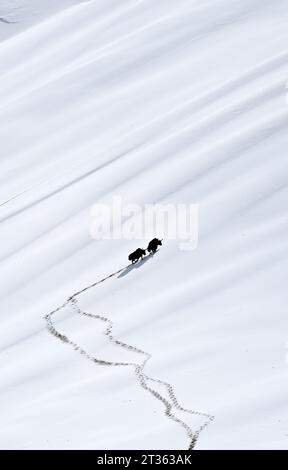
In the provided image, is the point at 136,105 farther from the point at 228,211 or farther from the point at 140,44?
the point at 228,211

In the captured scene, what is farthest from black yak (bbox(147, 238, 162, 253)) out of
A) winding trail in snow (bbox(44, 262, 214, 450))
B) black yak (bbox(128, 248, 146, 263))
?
winding trail in snow (bbox(44, 262, 214, 450))

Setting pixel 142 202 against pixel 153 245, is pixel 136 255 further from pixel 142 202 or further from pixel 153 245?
pixel 142 202

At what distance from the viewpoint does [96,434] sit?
1320 centimetres

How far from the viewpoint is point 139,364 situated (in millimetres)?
15109

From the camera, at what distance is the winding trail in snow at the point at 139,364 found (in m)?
12.9

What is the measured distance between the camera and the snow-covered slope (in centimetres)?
1388

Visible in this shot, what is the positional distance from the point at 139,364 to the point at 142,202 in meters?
7.26

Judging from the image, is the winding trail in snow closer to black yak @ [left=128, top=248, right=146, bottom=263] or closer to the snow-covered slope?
the snow-covered slope

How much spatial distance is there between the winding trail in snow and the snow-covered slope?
0.36ft

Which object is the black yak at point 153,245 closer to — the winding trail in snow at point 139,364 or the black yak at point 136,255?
Answer: the black yak at point 136,255

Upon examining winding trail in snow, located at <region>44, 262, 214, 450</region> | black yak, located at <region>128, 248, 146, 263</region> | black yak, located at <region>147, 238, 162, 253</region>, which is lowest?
winding trail in snow, located at <region>44, 262, 214, 450</region>

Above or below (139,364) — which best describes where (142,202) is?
above

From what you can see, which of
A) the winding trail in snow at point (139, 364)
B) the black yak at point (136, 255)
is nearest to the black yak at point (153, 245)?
the black yak at point (136, 255)

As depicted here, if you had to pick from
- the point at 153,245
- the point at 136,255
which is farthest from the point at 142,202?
the point at 136,255
